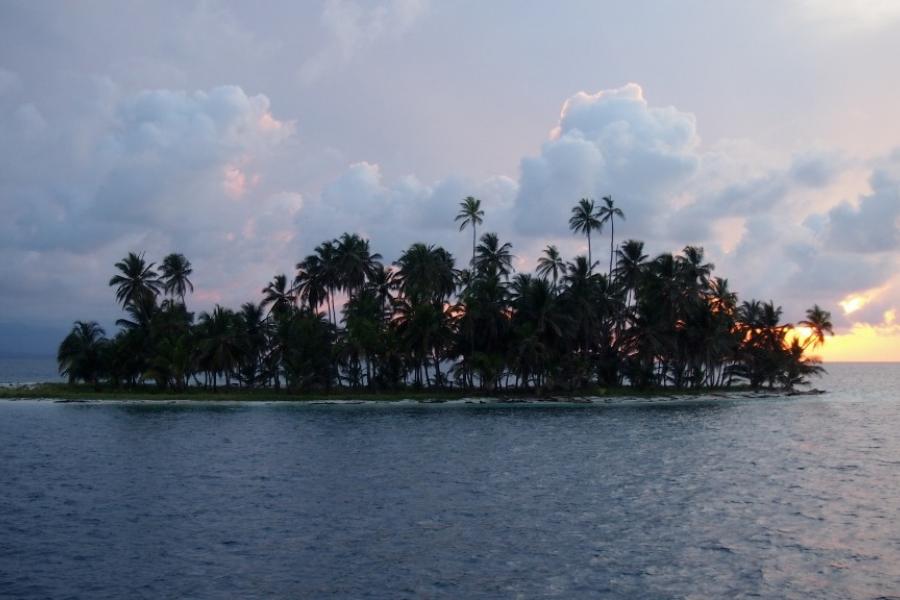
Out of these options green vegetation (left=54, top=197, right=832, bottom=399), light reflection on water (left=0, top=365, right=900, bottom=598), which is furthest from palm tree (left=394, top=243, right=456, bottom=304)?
light reflection on water (left=0, top=365, right=900, bottom=598)

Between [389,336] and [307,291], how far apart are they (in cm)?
Answer: 1848


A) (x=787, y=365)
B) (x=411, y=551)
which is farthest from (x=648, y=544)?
(x=787, y=365)

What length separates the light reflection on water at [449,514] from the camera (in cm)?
2084

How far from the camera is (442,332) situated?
94.1 metres

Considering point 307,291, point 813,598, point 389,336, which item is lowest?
point 813,598

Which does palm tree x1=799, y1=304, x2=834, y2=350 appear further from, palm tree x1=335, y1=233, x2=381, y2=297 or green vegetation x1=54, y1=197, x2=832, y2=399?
palm tree x1=335, y1=233, x2=381, y2=297

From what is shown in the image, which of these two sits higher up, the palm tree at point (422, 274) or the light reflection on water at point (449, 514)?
the palm tree at point (422, 274)

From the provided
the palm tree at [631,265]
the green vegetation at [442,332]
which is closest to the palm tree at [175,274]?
the green vegetation at [442,332]

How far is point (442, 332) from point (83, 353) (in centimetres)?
5209

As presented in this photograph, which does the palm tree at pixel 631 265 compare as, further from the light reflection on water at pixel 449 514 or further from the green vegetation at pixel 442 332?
the light reflection on water at pixel 449 514

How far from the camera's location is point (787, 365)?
11088 centimetres

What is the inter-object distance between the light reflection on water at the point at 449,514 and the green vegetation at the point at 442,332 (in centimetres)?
3635

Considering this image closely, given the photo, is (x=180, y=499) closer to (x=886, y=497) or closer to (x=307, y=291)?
(x=886, y=497)

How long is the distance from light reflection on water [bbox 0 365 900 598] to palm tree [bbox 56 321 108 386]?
44.1 m
